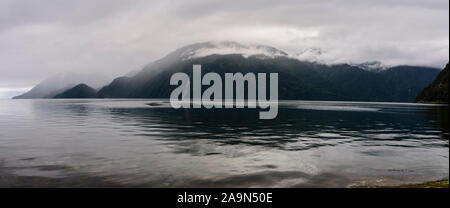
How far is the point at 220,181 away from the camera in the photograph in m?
24.1

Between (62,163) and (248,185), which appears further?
(62,163)

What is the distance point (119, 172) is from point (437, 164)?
3009 cm

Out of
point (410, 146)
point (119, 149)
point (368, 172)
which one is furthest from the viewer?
point (410, 146)

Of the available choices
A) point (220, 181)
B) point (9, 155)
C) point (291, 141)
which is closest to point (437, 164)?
point (291, 141)

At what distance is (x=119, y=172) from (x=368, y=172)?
21.2 metres

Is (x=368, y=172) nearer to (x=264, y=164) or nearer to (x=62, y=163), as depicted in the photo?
(x=264, y=164)

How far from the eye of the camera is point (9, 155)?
3484 centimetres

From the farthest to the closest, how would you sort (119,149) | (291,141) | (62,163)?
(291,141)
(119,149)
(62,163)
